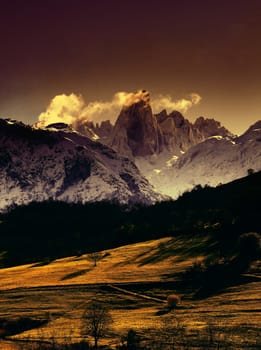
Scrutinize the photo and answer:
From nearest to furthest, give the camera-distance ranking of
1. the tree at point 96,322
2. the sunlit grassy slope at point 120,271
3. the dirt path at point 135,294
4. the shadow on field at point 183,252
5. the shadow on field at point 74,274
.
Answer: the tree at point 96,322 < the dirt path at point 135,294 < the sunlit grassy slope at point 120,271 < the shadow on field at point 74,274 < the shadow on field at point 183,252

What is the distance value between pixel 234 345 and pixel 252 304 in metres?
27.4

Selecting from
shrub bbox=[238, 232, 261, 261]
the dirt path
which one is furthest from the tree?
shrub bbox=[238, 232, 261, 261]

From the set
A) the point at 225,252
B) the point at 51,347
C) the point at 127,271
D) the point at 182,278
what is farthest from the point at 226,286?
the point at 51,347

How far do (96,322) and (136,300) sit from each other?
27348 mm

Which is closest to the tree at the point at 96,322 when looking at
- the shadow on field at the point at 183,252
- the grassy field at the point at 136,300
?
the grassy field at the point at 136,300

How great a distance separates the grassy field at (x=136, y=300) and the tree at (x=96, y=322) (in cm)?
179

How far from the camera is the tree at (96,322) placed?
11161 cm

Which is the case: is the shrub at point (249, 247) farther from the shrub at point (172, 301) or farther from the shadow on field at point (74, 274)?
the shadow on field at point (74, 274)

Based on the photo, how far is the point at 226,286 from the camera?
142m

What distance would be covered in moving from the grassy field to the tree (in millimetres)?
1787

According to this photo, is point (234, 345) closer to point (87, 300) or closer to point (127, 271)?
point (87, 300)

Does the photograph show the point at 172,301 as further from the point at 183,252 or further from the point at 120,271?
the point at 183,252

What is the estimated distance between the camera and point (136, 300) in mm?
142125

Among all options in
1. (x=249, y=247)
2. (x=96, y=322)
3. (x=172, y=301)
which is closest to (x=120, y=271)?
(x=249, y=247)
